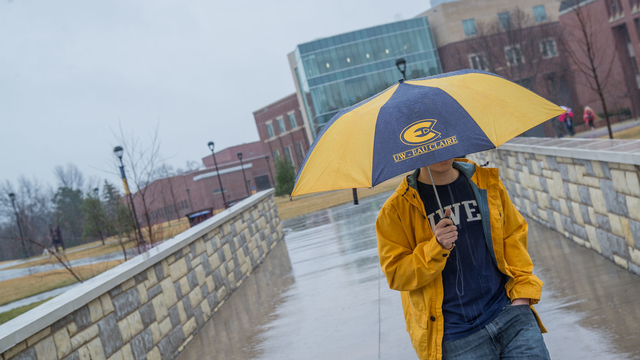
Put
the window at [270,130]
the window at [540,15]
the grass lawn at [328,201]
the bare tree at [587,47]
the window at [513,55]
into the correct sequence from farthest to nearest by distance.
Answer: the window at [270,130]
the window at [540,15]
the window at [513,55]
the grass lawn at [328,201]
the bare tree at [587,47]

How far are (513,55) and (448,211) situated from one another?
40355mm

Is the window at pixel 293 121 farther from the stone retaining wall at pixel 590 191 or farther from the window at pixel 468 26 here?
the stone retaining wall at pixel 590 191

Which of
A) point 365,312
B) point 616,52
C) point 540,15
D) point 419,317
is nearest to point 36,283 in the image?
point 365,312

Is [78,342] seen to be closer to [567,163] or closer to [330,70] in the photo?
[567,163]

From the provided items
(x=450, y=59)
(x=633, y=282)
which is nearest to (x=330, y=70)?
(x=450, y=59)

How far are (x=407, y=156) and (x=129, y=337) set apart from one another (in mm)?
3691

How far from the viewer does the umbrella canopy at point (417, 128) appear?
2275 millimetres

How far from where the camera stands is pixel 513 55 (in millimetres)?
38906

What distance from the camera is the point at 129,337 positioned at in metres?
4.80

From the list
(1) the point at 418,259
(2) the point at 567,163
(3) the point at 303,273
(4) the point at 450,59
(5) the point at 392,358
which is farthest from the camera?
(4) the point at 450,59

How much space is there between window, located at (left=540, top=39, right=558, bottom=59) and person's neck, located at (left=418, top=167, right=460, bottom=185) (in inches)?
1687

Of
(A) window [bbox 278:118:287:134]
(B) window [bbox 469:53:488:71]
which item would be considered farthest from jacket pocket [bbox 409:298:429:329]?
(A) window [bbox 278:118:287:134]

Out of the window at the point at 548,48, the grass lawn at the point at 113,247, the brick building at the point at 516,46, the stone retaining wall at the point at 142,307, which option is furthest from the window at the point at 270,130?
the stone retaining wall at the point at 142,307

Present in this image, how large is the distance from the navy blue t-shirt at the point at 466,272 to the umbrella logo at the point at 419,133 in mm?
361
